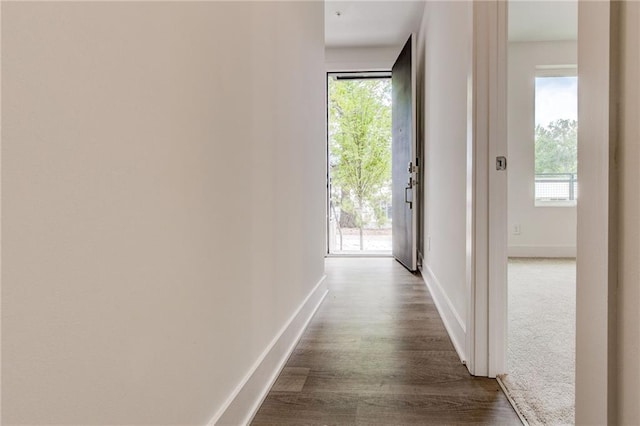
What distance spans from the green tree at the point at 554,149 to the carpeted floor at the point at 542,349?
173 centimetres

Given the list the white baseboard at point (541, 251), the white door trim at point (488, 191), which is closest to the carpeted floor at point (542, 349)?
the white door trim at point (488, 191)

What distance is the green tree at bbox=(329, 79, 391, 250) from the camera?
5078 millimetres

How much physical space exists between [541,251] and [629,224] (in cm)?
454

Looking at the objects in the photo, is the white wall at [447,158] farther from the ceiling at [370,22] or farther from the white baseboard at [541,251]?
the white baseboard at [541,251]

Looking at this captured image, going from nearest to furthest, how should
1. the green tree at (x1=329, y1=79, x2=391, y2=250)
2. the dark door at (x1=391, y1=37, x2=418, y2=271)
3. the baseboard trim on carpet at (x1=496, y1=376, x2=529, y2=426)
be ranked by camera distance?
the baseboard trim on carpet at (x1=496, y1=376, x2=529, y2=426), the dark door at (x1=391, y1=37, x2=418, y2=271), the green tree at (x1=329, y1=79, x2=391, y2=250)

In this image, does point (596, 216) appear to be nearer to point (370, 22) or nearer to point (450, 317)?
point (450, 317)

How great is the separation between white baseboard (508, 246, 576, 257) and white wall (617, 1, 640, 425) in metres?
4.34

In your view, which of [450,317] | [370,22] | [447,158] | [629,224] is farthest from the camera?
[370,22]

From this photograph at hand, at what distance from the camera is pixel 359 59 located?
4.72 metres

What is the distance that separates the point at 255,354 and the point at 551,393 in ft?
3.56

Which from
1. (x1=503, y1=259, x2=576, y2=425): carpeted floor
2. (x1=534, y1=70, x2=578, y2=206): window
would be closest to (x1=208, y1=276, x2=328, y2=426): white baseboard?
(x1=503, y1=259, x2=576, y2=425): carpeted floor

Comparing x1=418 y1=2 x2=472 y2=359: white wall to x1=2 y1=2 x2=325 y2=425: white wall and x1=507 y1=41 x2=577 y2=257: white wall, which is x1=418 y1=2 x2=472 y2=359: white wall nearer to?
x1=2 y1=2 x2=325 y2=425: white wall

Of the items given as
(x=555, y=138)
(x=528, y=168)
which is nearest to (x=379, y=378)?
(x=528, y=168)

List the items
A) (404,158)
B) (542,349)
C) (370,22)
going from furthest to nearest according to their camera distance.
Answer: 1. (370,22)
2. (404,158)
3. (542,349)
